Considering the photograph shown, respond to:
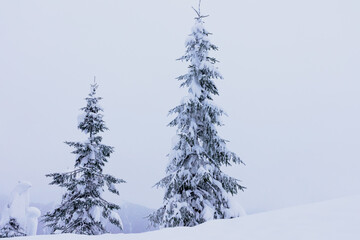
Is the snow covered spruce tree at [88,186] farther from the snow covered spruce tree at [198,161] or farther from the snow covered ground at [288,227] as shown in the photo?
the snow covered ground at [288,227]

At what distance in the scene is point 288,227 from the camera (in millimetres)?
6676

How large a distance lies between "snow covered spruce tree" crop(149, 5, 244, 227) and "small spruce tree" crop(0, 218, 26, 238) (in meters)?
12.7

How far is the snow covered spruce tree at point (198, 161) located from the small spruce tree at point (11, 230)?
12.7 meters

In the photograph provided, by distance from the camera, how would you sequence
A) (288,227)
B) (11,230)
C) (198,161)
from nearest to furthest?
(288,227), (198,161), (11,230)

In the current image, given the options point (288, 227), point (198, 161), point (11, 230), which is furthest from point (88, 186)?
point (288, 227)

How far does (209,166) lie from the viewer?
46.1 ft

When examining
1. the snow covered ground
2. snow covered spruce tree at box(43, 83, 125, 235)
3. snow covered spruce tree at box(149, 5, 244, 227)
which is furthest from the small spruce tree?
the snow covered ground

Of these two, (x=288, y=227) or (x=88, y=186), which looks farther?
(x=88, y=186)

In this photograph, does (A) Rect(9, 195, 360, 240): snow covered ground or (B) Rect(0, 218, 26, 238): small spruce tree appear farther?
(B) Rect(0, 218, 26, 238): small spruce tree

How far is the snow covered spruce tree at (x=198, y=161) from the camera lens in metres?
13.4

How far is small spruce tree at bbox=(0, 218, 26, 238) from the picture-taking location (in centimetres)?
2204

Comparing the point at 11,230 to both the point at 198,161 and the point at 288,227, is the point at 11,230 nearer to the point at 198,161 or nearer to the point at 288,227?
the point at 198,161

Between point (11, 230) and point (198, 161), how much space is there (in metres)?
16.1

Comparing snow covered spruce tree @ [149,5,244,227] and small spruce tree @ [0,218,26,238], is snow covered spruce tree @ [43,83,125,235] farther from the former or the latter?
small spruce tree @ [0,218,26,238]
